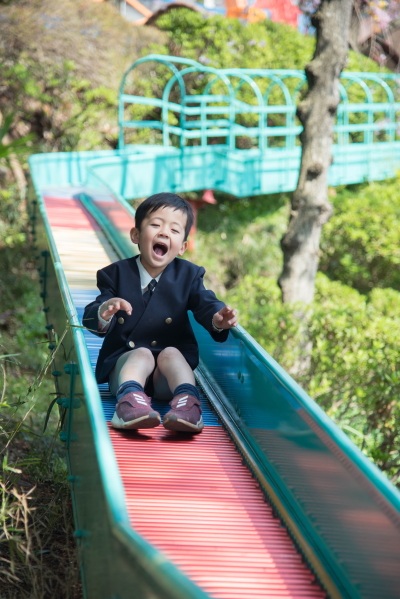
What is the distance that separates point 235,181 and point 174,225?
314 inches

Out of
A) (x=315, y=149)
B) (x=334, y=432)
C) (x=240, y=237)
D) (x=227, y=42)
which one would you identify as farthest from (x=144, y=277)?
(x=227, y=42)

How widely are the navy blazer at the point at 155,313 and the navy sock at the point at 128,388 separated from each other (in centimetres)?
29

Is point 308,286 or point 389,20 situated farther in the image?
point 389,20

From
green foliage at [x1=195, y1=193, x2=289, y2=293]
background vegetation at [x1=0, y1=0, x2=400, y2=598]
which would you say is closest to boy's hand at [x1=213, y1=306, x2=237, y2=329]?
background vegetation at [x1=0, y1=0, x2=400, y2=598]

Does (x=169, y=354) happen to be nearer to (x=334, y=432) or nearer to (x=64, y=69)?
(x=334, y=432)

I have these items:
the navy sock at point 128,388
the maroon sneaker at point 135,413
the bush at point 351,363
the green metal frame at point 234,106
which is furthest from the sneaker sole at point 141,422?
the green metal frame at point 234,106

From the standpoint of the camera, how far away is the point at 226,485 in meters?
2.53

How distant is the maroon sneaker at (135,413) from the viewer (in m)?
2.61

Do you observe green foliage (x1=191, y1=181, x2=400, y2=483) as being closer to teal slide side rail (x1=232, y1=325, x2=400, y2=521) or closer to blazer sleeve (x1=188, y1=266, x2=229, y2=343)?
blazer sleeve (x1=188, y1=266, x2=229, y2=343)

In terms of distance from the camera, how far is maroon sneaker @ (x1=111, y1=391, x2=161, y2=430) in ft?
8.57

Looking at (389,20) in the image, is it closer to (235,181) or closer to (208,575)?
(235,181)

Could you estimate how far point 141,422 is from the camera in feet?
8.63

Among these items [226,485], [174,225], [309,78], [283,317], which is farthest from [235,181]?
[226,485]

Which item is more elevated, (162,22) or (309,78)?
(162,22)
